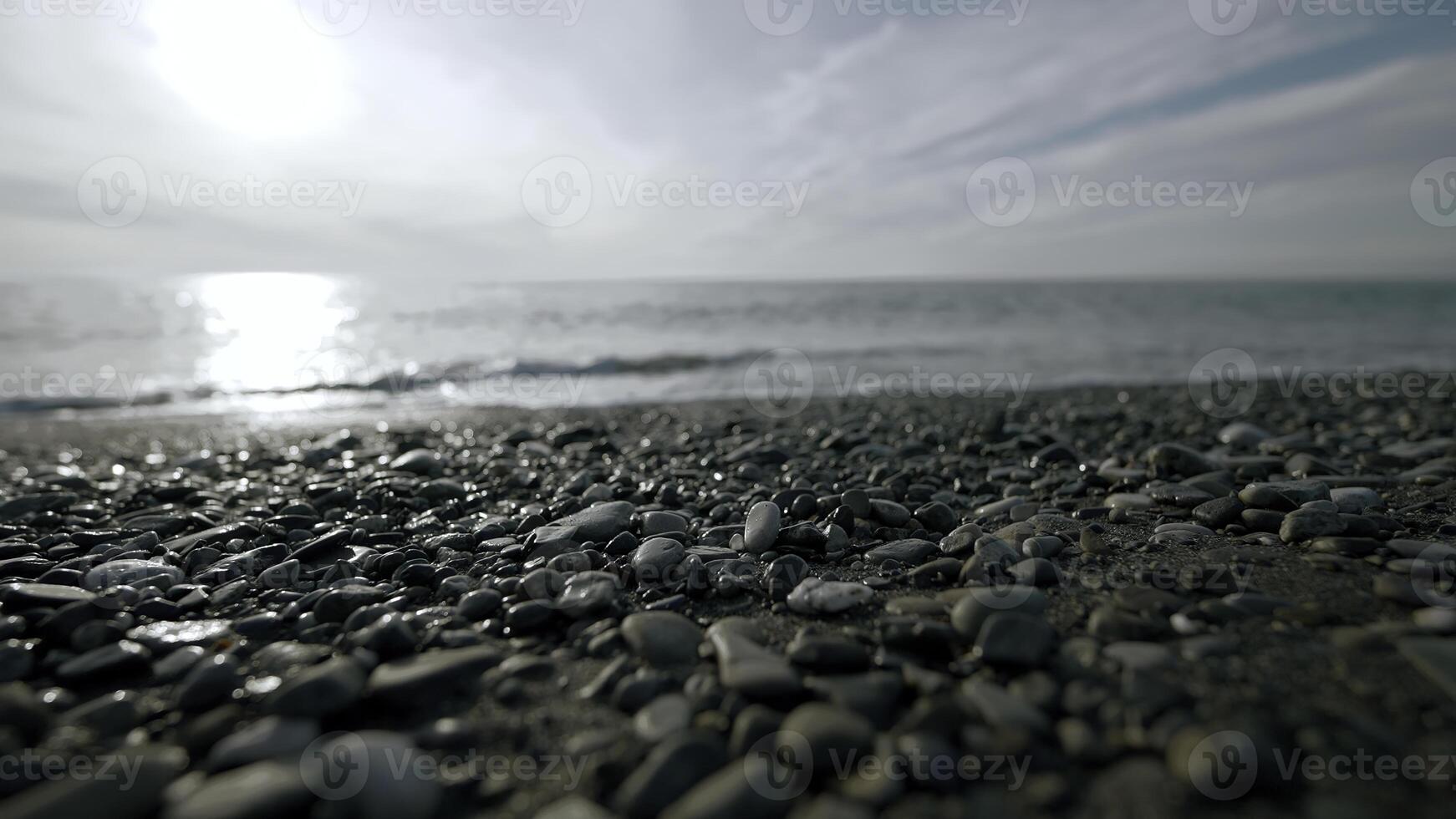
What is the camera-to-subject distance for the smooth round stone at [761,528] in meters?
2.55

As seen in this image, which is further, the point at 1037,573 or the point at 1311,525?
the point at 1311,525

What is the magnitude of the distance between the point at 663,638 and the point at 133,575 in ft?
6.68

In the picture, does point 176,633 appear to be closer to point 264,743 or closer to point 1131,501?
point 264,743

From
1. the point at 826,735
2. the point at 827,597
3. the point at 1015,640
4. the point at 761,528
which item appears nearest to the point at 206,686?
the point at 826,735

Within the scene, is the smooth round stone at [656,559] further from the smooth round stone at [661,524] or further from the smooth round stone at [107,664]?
the smooth round stone at [107,664]

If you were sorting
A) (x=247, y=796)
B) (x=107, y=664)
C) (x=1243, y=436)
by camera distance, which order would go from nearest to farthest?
(x=247, y=796) < (x=107, y=664) < (x=1243, y=436)

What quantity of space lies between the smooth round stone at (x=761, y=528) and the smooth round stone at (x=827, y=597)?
18.4 inches

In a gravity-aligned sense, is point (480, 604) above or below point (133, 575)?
below

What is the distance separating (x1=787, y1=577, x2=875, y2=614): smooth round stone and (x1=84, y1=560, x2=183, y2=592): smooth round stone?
223 cm

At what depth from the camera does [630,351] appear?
13352 mm

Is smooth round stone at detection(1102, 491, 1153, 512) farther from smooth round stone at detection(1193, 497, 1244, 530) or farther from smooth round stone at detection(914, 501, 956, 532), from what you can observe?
smooth round stone at detection(914, 501, 956, 532)

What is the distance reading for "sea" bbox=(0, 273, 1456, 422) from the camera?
29.4 feet

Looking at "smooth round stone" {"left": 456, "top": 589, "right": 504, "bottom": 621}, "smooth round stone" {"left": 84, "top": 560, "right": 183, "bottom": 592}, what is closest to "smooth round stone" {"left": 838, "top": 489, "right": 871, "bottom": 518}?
"smooth round stone" {"left": 456, "top": 589, "right": 504, "bottom": 621}

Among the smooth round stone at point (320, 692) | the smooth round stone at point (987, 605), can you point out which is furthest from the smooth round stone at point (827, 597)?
the smooth round stone at point (320, 692)
